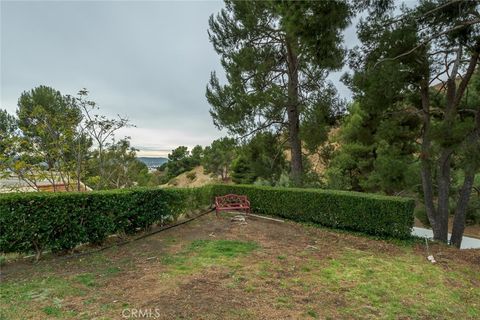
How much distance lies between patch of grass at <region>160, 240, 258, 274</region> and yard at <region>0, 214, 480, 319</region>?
2 cm

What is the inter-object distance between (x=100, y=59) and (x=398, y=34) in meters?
8.80

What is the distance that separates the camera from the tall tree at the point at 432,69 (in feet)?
20.5

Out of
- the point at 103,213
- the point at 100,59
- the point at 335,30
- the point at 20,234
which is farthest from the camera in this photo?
the point at 100,59

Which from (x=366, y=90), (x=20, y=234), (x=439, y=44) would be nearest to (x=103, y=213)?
(x=20, y=234)

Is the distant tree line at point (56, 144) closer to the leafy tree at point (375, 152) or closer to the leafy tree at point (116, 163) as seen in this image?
the leafy tree at point (116, 163)

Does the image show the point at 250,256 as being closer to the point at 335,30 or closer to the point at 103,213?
the point at 103,213

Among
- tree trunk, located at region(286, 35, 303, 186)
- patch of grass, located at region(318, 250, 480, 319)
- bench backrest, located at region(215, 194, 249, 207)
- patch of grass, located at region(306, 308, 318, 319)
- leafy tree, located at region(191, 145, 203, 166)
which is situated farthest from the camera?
leafy tree, located at region(191, 145, 203, 166)

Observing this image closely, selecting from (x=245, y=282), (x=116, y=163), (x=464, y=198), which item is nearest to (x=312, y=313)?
(x=245, y=282)

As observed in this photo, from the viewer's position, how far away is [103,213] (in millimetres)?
5980

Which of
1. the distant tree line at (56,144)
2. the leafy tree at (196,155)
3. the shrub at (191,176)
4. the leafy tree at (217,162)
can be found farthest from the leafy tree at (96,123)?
the leafy tree at (196,155)

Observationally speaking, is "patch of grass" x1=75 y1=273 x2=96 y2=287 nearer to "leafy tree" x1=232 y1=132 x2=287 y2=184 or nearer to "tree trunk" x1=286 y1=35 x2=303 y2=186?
"tree trunk" x1=286 y1=35 x2=303 y2=186

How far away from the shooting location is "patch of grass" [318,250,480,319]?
3.47 meters

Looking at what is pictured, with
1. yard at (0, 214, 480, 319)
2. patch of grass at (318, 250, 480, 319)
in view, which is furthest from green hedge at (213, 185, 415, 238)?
patch of grass at (318, 250, 480, 319)

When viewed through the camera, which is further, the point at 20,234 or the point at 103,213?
the point at 103,213
